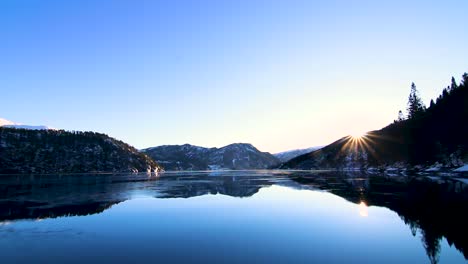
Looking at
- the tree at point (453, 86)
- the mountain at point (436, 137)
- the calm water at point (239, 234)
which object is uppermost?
the tree at point (453, 86)

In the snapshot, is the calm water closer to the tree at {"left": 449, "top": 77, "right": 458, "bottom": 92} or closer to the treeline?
the treeline

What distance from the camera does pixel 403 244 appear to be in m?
22.6

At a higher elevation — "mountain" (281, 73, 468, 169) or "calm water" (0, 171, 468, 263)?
"mountain" (281, 73, 468, 169)

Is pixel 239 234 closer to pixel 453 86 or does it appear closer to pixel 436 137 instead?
pixel 436 137

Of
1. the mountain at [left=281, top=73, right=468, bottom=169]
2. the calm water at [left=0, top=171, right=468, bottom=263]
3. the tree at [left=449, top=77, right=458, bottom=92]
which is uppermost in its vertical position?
the tree at [left=449, top=77, right=458, bottom=92]

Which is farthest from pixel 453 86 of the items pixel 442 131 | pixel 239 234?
pixel 239 234

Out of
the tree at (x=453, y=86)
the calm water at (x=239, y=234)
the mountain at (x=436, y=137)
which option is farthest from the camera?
the tree at (x=453, y=86)

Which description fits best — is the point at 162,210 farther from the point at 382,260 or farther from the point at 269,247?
the point at 382,260

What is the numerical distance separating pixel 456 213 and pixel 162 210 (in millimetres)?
35148

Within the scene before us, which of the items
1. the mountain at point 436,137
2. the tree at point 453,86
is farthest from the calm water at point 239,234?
the tree at point 453,86

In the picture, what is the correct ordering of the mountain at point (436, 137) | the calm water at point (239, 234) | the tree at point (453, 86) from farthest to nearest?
the tree at point (453, 86) < the mountain at point (436, 137) < the calm water at point (239, 234)

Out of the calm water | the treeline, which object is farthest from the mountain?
the calm water

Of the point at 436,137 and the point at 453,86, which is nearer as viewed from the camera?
the point at 436,137

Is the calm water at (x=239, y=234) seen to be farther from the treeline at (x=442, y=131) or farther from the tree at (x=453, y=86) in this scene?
the tree at (x=453, y=86)
